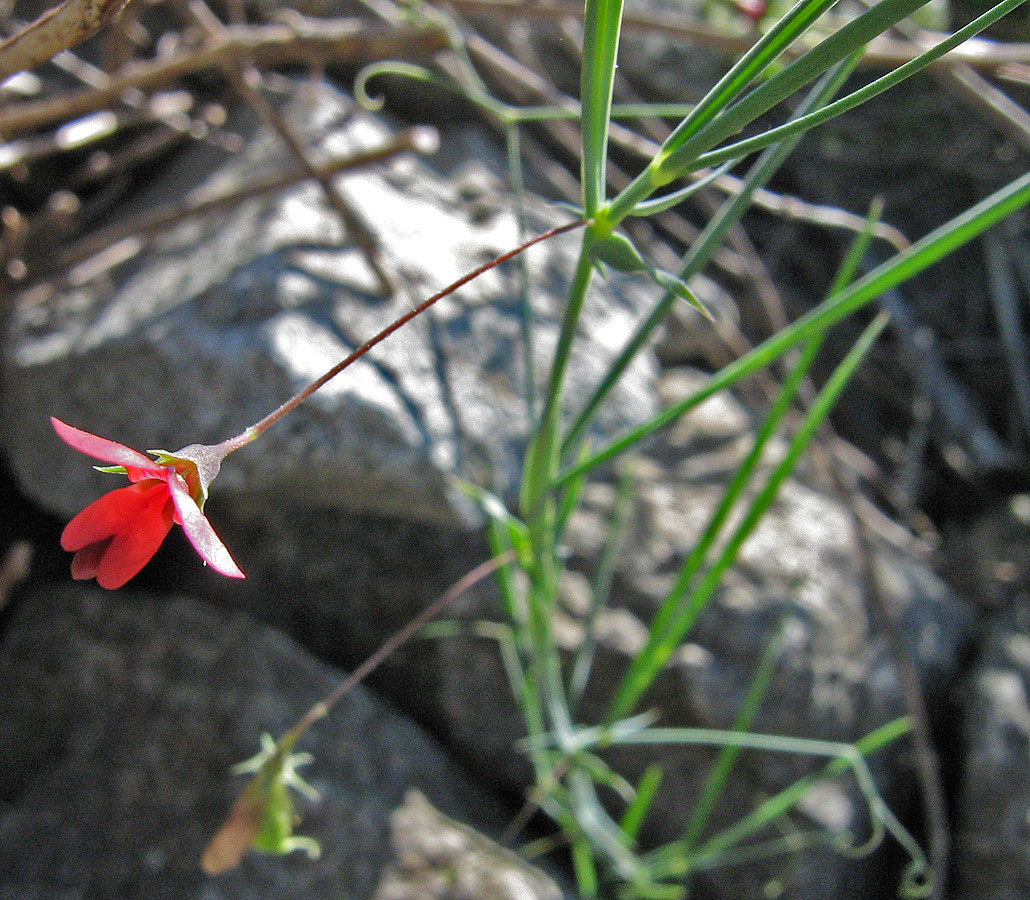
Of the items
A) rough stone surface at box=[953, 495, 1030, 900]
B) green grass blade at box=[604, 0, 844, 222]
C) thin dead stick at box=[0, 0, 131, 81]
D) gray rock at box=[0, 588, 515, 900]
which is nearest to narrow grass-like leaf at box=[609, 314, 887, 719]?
green grass blade at box=[604, 0, 844, 222]

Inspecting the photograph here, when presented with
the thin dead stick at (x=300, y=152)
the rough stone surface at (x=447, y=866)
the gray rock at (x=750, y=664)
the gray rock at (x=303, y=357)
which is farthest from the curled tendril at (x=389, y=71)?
the rough stone surface at (x=447, y=866)

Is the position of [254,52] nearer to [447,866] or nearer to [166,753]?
[166,753]

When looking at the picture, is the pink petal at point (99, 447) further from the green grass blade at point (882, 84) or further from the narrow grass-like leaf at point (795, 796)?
the narrow grass-like leaf at point (795, 796)

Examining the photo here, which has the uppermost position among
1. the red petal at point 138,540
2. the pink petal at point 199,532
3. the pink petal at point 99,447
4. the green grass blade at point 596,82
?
the green grass blade at point 596,82

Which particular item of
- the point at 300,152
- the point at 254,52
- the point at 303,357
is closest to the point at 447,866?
the point at 303,357

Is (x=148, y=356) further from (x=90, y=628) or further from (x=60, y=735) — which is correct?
(x=60, y=735)

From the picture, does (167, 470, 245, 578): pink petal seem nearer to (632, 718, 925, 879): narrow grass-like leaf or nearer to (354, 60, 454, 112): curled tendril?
(354, 60, 454, 112): curled tendril
